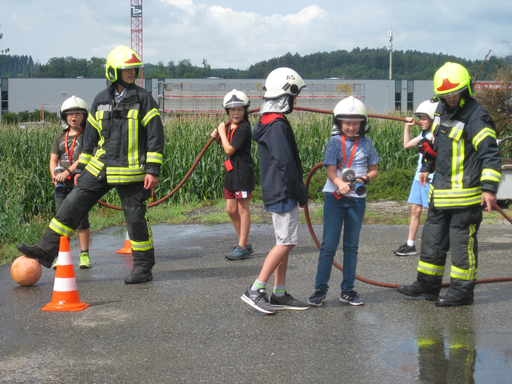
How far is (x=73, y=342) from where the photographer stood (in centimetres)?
381

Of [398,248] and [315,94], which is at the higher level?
[315,94]

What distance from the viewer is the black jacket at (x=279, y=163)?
4.21 m

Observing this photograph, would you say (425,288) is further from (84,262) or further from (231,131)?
(84,262)

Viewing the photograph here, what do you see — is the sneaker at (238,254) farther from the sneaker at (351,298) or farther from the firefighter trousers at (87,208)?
the sneaker at (351,298)

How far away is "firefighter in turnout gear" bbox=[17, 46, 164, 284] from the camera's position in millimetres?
5250

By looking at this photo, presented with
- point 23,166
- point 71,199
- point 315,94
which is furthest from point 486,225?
point 315,94

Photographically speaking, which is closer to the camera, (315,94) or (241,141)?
(241,141)

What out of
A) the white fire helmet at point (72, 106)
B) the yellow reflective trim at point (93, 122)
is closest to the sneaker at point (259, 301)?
the yellow reflective trim at point (93, 122)

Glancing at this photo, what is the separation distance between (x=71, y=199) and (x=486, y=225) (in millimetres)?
6553

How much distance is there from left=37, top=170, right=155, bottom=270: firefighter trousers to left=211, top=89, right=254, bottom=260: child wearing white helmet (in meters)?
1.36

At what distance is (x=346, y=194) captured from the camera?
4.50 m

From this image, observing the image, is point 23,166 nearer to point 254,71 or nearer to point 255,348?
point 255,348

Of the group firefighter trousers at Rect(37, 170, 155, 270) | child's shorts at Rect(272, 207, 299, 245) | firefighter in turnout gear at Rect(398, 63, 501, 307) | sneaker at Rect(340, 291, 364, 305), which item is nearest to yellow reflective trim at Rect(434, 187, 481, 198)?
firefighter in turnout gear at Rect(398, 63, 501, 307)

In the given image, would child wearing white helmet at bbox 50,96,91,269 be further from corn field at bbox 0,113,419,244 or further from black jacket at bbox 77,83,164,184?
corn field at bbox 0,113,419,244
